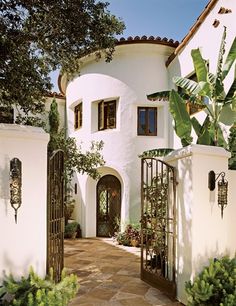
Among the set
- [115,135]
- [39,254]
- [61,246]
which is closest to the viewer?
[39,254]

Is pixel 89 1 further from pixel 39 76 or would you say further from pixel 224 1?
pixel 224 1

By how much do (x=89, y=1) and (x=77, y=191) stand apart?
1026 cm

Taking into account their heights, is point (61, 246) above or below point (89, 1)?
below

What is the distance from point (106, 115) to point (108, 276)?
8.41 metres

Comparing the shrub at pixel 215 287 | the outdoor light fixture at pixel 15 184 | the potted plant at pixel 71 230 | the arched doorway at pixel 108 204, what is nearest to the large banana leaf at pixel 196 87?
the shrub at pixel 215 287

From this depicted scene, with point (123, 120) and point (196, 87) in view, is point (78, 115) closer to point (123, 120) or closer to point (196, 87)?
point (123, 120)

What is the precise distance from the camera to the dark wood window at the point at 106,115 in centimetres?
1450

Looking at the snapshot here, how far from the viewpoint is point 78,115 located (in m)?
16.2

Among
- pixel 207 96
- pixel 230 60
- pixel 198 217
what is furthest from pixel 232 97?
pixel 198 217

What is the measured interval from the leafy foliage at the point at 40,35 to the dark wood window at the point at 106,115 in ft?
22.5

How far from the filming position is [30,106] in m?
7.76

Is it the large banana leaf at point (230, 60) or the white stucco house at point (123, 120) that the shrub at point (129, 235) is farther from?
the large banana leaf at point (230, 60)

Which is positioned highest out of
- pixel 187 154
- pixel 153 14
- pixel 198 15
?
pixel 198 15

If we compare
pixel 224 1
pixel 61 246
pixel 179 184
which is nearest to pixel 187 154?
pixel 179 184
